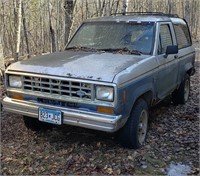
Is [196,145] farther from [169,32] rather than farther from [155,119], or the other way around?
[169,32]

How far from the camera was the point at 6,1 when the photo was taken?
1675cm

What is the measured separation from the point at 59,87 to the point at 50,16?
1007 cm

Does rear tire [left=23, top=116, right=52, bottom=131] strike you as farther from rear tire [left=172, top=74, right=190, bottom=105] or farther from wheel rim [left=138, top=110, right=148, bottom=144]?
rear tire [left=172, top=74, right=190, bottom=105]

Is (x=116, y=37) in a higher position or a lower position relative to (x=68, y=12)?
lower

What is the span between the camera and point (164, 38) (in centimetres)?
545

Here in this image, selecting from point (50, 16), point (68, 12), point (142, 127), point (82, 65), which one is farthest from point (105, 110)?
point (50, 16)

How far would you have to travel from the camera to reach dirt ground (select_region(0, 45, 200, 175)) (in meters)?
3.87

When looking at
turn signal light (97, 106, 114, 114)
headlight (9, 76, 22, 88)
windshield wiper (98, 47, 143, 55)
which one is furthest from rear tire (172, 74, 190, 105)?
headlight (9, 76, 22, 88)

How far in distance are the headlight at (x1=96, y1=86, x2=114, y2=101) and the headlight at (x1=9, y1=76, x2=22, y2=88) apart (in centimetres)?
129

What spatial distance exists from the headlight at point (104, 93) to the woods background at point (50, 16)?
771 cm

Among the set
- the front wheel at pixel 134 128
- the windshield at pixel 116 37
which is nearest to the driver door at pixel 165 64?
the windshield at pixel 116 37

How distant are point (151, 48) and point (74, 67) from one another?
1496mm

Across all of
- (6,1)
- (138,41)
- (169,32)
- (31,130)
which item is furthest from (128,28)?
(6,1)

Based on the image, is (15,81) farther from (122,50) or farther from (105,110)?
(122,50)
